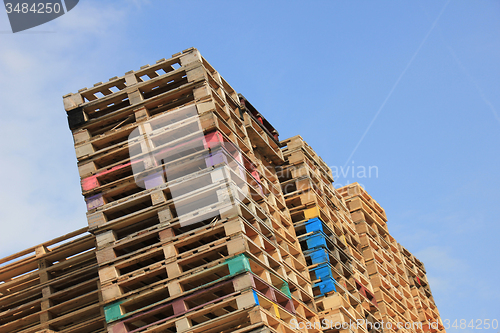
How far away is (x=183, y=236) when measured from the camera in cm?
1700

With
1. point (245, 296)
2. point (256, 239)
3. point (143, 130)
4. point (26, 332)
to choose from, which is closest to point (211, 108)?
point (143, 130)

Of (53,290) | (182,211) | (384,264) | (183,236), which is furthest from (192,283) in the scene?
(384,264)

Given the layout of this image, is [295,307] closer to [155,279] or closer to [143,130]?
[155,279]

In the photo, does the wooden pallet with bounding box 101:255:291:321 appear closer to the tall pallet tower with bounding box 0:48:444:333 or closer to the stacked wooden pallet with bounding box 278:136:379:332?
the tall pallet tower with bounding box 0:48:444:333

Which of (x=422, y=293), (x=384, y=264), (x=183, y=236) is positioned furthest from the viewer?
(x=422, y=293)

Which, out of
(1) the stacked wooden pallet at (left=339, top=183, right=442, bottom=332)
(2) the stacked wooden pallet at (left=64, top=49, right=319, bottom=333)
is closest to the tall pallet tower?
(2) the stacked wooden pallet at (left=64, top=49, right=319, bottom=333)

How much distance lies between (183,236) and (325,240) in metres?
6.35

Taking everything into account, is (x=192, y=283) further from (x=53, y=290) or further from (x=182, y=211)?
(x=53, y=290)

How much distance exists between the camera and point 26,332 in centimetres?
1872

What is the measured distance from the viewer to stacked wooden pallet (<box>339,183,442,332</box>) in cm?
2583

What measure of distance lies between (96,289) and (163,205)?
356cm

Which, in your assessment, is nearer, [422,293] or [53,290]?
[53,290]

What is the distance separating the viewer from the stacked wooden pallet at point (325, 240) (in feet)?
67.8

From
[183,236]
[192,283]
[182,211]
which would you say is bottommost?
[192,283]
